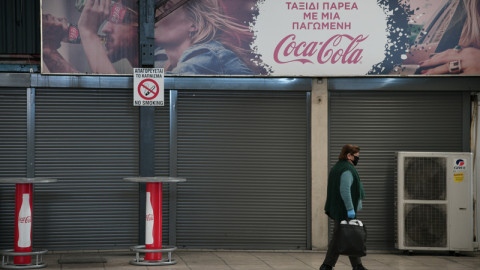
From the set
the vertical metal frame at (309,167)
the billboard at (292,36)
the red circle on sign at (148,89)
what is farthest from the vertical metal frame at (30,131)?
the vertical metal frame at (309,167)

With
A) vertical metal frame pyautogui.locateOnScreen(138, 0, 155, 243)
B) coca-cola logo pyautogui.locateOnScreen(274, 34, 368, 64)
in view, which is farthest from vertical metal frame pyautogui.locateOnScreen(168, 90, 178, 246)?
coca-cola logo pyautogui.locateOnScreen(274, 34, 368, 64)

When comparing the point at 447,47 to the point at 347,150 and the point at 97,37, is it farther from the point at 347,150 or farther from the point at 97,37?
the point at 97,37

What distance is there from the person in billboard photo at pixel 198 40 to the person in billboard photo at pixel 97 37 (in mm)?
518

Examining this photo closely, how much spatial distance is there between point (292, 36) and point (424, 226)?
Result: 421 cm

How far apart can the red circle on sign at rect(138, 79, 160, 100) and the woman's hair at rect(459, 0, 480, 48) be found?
571 cm

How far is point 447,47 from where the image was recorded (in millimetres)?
13641

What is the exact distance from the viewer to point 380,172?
1381 cm

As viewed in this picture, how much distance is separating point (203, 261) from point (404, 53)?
5351 mm

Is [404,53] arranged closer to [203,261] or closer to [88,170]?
[203,261]

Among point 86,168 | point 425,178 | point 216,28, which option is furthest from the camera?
point 216,28

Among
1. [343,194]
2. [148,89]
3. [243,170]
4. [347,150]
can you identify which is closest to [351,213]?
[343,194]

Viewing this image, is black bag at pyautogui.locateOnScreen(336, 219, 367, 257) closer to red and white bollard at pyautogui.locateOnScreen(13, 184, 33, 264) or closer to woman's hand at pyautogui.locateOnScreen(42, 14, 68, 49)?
red and white bollard at pyautogui.locateOnScreen(13, 184, 33, 264)

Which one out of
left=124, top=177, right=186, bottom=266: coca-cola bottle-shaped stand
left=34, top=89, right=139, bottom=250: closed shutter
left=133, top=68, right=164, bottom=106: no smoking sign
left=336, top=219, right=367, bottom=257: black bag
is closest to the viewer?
left=336, top=219, right=367, bottom=257: black bag

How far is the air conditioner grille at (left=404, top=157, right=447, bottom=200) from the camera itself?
13281mm
